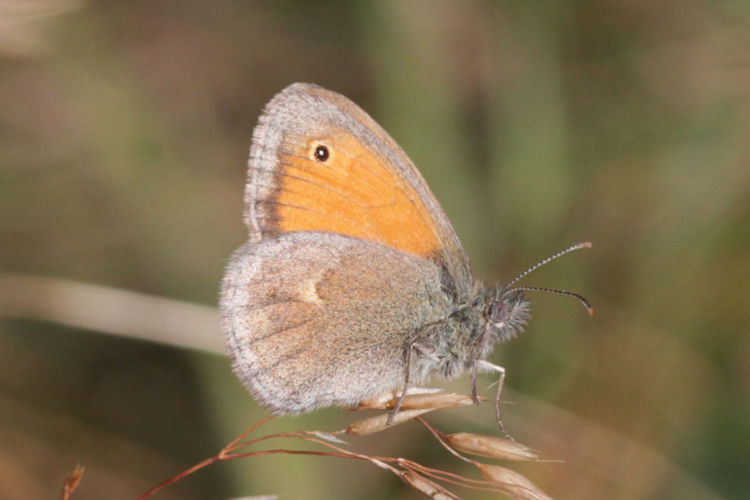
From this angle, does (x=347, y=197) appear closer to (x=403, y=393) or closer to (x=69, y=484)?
(x=403, y=393)

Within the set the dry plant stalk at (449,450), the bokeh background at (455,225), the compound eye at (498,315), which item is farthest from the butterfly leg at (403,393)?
the bokeh background at (455,225)

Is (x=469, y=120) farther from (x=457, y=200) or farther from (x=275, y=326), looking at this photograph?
(x=275, y=326)

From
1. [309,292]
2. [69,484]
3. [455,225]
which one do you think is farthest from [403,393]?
[455,225]

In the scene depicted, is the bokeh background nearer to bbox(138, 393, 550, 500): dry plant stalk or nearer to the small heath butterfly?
the small heath butterfly

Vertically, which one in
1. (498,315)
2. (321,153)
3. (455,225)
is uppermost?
(321,153)

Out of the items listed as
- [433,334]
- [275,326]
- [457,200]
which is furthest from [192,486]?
[457,200]

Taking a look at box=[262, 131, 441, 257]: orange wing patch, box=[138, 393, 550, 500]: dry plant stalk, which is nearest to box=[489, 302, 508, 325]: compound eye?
box=[262, 131, 441, 257]: orange wing patch

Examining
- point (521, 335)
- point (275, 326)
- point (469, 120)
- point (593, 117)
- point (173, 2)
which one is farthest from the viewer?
point (173, 2)
